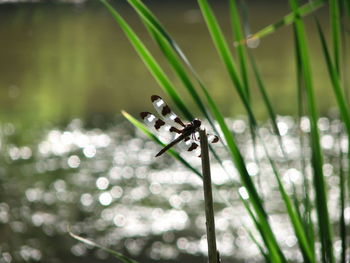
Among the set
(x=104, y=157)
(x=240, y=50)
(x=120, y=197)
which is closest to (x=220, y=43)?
(x=240, y=50)

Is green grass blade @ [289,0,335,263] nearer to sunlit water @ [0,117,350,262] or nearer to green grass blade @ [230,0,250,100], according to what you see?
green grass blade @ [230,0,250,100]

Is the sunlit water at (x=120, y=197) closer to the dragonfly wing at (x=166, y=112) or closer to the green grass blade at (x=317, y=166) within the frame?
the green grass blade at (x=317, y=166)

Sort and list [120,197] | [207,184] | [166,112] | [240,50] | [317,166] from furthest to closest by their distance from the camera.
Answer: [120,197] < [240,50] < [317,166] < [166,112] < [207,184]

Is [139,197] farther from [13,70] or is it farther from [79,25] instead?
[79,25]

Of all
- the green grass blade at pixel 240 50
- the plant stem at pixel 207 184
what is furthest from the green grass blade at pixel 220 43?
the plant stem at pixel 207 184

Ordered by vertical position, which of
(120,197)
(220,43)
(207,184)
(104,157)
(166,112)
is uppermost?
(104,157)

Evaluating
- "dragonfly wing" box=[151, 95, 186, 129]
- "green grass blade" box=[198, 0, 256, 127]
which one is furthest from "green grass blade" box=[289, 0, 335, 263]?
"dragonfly wing" box=[151, 95, 186, 129]

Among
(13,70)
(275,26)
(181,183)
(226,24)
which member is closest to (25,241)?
(181,183)

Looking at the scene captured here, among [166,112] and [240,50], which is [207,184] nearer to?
[166,112]
